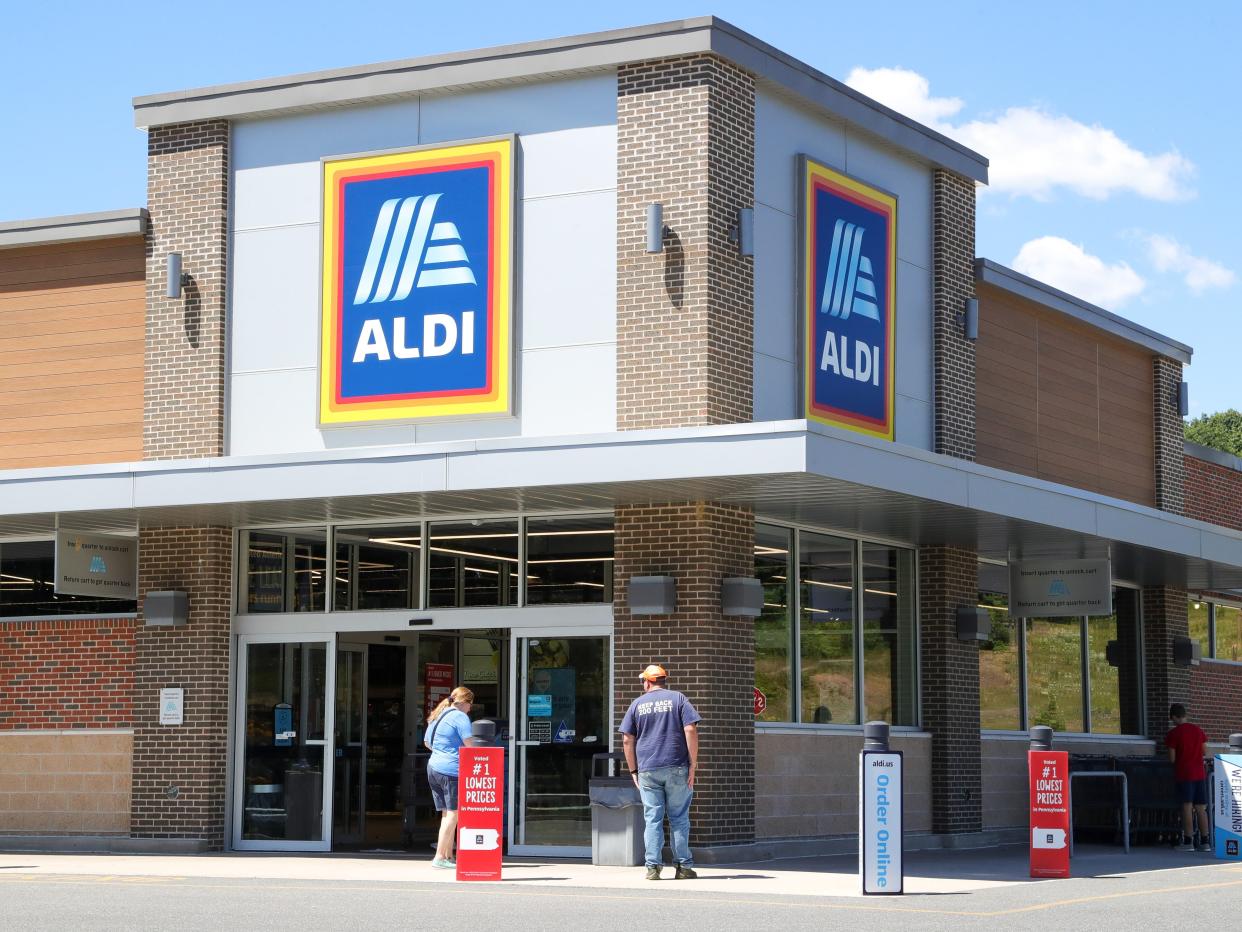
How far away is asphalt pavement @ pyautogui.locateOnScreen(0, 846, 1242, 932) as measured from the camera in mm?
12602

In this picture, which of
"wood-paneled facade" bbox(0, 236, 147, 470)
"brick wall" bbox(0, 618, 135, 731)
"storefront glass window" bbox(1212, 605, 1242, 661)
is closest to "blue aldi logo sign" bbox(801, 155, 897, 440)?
"wood-paneled facade" bbox(0, 236, 147, 470)

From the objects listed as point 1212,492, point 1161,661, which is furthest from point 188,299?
point 1212,492

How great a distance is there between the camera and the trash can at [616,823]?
724 inches

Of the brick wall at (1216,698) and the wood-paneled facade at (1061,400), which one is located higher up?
the wood-paneled facade at (1061,400)

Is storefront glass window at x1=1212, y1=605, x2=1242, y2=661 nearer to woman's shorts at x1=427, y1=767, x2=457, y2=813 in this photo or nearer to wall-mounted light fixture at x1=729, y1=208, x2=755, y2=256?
wall-mounted light fixture at x1=729, y1=208, x2=755, y2=256

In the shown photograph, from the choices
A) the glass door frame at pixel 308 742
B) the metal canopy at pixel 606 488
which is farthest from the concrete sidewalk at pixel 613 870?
the metal canopy at pixel 606 488

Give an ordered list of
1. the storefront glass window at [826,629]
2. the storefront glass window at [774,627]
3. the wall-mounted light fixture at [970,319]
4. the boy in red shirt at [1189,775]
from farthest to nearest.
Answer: the wall-mounted light fixture at [970,319] < the boy in red shirt at [1189,775] < the storefront glass window at [826,629] < the storefront glass window at [774,627]

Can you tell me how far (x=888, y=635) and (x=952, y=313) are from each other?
4004mm

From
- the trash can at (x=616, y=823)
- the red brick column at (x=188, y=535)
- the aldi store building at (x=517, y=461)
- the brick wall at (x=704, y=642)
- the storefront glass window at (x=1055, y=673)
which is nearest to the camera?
the trash can at (x=616, y=823)

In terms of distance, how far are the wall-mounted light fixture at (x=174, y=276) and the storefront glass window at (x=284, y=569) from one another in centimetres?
284

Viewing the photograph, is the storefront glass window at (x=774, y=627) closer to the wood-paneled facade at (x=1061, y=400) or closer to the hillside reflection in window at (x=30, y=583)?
the wood-paneled facade at (x=1061, y=400)

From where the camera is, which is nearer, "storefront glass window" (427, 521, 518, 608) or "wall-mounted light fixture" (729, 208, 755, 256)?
"wall-mounted light fixture" (729, 208, 755, 256)

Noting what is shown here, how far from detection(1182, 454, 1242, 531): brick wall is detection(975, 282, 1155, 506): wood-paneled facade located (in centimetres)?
164

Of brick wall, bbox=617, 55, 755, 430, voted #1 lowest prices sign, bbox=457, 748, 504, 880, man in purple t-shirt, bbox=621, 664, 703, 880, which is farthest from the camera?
brick wall, bbox=617, 55, 755, 430
